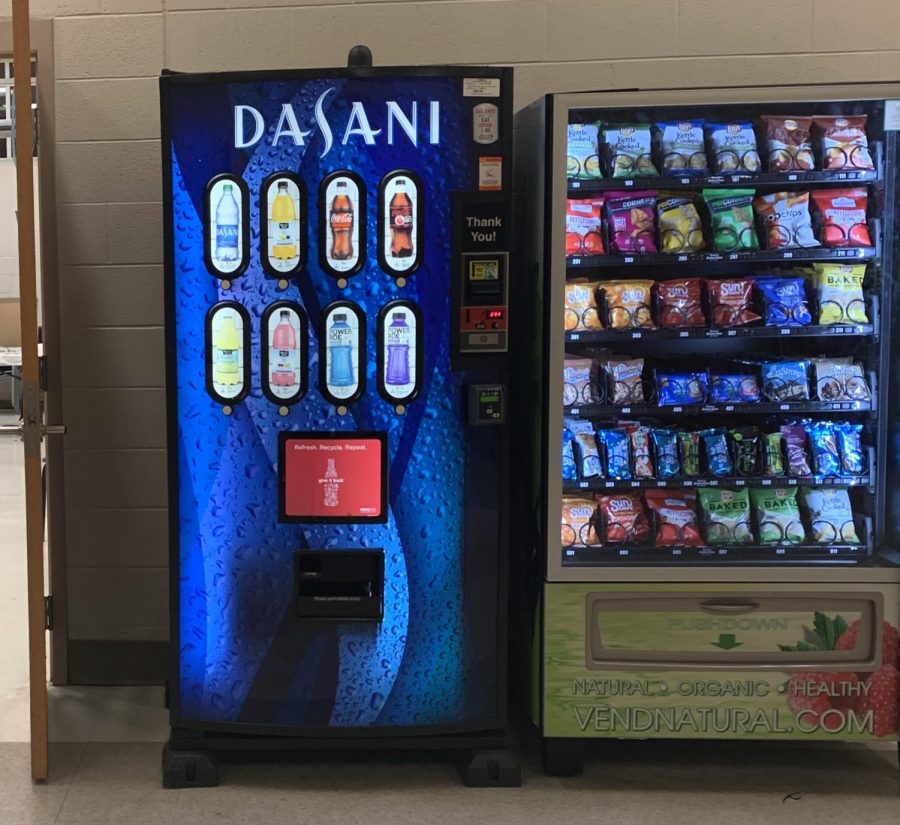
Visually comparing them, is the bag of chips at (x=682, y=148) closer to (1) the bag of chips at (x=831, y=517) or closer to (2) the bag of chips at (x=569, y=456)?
(2) the bag of chips at (x=569, y=456)

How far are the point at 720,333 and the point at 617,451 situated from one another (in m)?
0.45

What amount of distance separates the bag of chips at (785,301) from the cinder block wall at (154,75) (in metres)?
0.82

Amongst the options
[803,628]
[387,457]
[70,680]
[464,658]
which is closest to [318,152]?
[387,457]

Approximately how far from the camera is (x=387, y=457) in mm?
2498

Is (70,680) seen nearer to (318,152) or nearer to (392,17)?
(318,152)

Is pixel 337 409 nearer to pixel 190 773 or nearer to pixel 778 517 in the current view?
pixel 190 773

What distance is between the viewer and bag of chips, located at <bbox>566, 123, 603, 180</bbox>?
8.38 ft

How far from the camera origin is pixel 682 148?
2.59 m

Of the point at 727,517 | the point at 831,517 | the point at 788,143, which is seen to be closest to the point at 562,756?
the point at 727,517

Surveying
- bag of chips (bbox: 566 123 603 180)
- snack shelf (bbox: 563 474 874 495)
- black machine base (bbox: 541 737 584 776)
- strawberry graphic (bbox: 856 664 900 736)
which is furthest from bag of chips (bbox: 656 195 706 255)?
black machine base (bbox: 541 737 584 776)

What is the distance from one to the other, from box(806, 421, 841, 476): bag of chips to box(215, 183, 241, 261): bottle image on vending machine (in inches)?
68.6

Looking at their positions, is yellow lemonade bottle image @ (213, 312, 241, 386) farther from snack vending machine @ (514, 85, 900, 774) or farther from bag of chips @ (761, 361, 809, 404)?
bag of chips @ (761, 361, 809, 404)

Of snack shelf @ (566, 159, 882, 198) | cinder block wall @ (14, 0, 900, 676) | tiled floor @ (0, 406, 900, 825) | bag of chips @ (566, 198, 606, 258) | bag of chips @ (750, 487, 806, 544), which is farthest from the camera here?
cinder block wall @ (14, 0, 900, 676)

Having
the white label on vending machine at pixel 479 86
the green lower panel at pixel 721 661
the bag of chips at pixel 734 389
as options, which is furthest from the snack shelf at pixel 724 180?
the green lower panel at pixel 721 661
